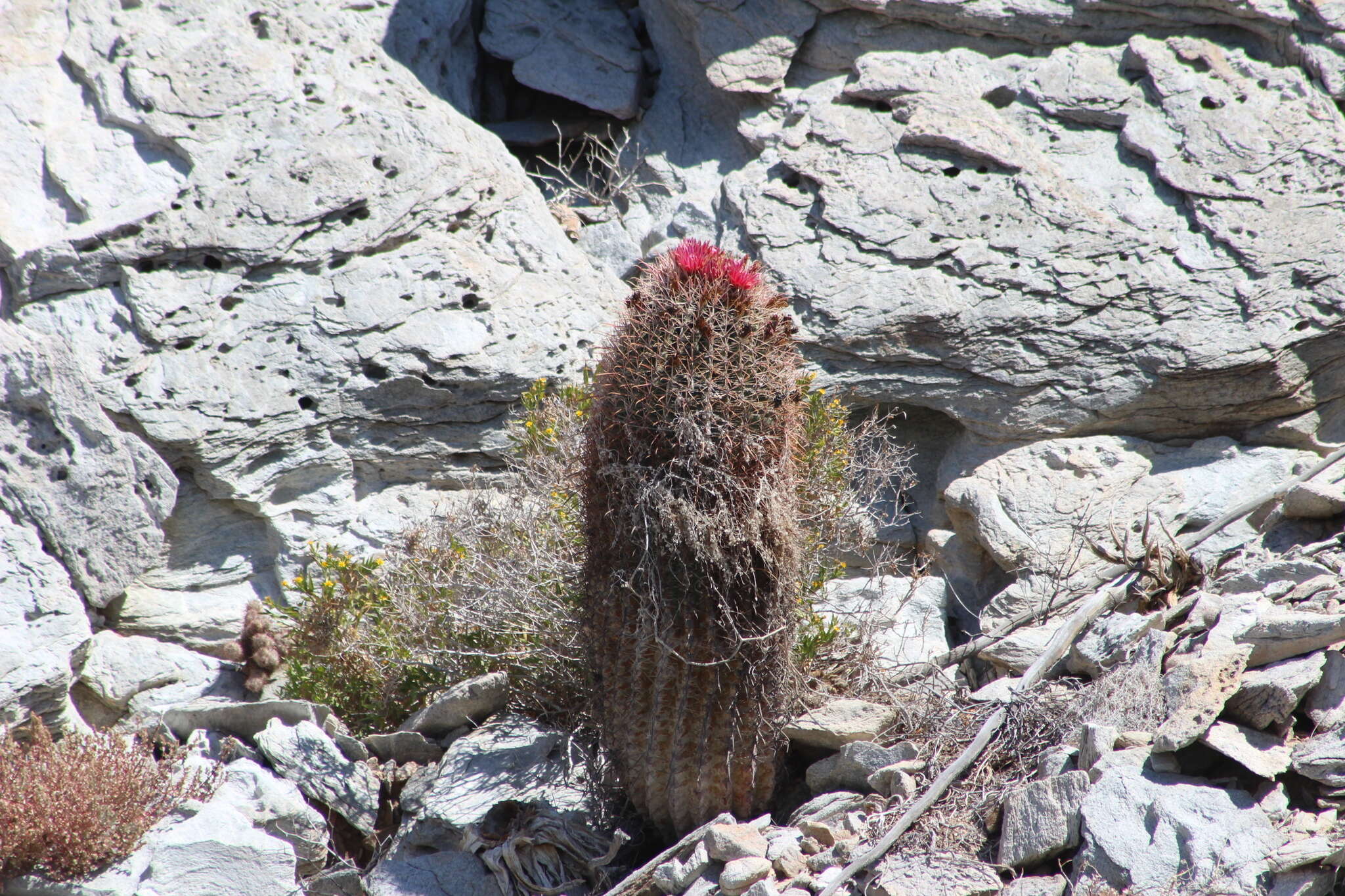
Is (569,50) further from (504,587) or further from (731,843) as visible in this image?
(731,843)

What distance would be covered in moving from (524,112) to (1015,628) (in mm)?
4488

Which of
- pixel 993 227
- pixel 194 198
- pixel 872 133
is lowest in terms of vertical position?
pixel 194 198

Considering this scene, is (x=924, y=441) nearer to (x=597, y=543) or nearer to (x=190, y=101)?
(x=597, y=543)

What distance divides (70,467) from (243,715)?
4.29 feet

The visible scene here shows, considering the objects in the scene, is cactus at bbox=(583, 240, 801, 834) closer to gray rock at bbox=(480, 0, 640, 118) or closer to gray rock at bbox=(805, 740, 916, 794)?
gray rock at bbox=(805, 740, 916, 794)

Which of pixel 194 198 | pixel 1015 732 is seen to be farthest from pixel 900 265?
pixel 194 198

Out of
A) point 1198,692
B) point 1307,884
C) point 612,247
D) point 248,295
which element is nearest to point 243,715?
point 248,295

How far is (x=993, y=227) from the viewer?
188 inches

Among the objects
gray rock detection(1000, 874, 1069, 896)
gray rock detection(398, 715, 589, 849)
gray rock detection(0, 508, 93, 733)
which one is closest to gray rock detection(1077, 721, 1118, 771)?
gray rock detection(1000, 874, 1069, 896)

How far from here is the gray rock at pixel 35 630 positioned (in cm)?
369

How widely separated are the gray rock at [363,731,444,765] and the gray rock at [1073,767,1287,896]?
2.27 m

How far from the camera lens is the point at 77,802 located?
2.96m

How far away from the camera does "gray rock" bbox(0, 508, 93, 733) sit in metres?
3.69

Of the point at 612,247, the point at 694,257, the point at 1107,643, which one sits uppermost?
the point at 612,247
